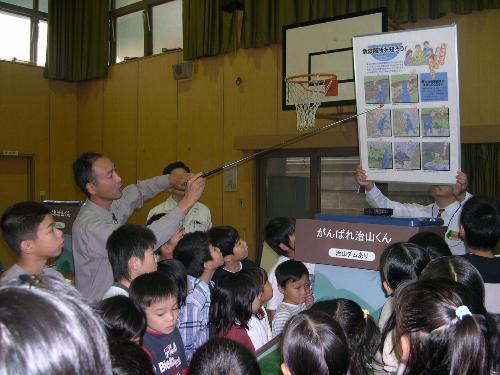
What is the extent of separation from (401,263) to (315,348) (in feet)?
2.24

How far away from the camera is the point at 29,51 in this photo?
746cm

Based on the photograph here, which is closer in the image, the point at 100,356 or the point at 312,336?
the point at 100,356

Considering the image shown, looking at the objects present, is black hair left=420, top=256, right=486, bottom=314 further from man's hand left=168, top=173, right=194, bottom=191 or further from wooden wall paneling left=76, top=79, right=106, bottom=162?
wooden wall paneling left=76, top=79, right=106, bottom=162

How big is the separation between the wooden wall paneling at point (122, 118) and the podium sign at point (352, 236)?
4.90 meters

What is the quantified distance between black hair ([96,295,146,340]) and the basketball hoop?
296cm

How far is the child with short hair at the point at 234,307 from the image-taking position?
217 centimetres

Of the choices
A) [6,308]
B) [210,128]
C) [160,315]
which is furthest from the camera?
[210,128]

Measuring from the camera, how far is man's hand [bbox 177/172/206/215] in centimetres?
253

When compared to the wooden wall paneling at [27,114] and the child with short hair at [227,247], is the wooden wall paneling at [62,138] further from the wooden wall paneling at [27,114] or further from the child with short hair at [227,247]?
the child with short hair at [227,247]

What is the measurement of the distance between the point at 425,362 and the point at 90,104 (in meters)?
7.34

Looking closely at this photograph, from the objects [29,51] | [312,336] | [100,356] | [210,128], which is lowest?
[312,336]

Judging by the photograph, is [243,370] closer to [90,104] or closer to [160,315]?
[160,315]

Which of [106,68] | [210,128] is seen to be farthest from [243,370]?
[106,68]

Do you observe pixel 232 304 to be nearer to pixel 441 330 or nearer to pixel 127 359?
pixel 127 359
